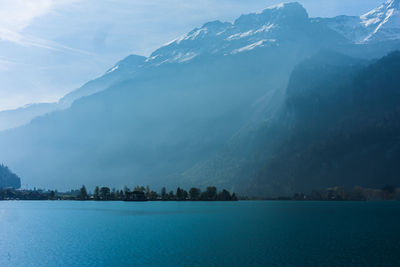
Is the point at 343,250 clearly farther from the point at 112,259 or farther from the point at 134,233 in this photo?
the point at 134,233

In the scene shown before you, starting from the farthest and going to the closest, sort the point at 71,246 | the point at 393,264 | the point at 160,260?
1. the point at 71,246
2. the point at 160,260
3. the point at 393,264

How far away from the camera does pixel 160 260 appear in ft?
232

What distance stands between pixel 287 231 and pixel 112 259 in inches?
2205

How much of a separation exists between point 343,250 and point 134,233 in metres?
56.1

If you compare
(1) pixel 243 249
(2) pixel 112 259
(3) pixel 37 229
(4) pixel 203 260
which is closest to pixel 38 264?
(2) pixel 112 259

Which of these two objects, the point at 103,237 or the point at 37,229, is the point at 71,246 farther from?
the point at 37,229

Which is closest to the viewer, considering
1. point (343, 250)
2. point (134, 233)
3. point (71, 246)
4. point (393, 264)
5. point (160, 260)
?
point (393, 264)

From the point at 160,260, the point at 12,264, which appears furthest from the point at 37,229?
the point at 160,260

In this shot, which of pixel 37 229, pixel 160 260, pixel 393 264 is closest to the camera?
pixel 393 264

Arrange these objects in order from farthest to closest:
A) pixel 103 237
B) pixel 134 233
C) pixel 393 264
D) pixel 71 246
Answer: pixel 134 233, pixel 103 237, pixel 71 246, pixel 393 264

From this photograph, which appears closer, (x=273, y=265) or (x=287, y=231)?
(x=273, y=265)

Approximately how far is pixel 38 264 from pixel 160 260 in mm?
21394

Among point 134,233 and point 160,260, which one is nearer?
point 160,260

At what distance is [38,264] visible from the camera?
69.0 meters
